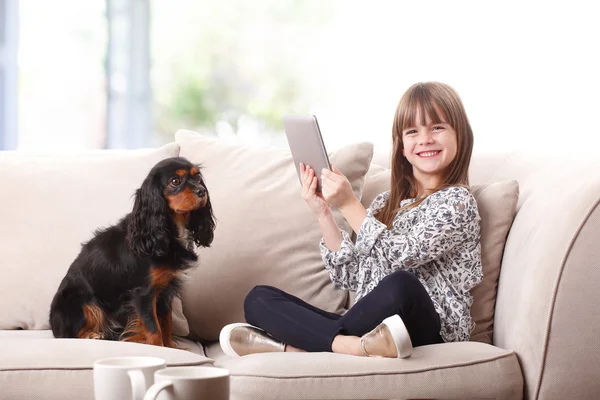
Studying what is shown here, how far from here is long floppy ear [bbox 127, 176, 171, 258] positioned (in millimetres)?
2123

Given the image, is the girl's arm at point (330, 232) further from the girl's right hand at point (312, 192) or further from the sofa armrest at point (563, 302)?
the sofa armrest at point (563, 302)

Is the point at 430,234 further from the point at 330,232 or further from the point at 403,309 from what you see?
the point at 330,232

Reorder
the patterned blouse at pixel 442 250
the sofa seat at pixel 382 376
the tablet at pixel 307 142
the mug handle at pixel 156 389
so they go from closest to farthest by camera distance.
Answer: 1. the mug handle at pixel 156 389
2. the sofa seat at pixel 382 376
3. the patterned blouse at pixel 442 250
4. the tablet at pixel 307 142

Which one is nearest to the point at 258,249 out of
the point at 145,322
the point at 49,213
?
the point at 145,322

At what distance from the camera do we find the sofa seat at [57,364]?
1.70 meters

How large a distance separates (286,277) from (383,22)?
3.01m

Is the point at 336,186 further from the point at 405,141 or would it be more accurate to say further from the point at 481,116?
the point at 481,116

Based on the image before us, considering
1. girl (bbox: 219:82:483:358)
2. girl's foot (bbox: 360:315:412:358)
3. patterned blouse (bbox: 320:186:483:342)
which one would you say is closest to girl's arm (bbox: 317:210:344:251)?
girl (bbox: 219:82:483:358)

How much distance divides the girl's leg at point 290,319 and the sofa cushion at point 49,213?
292 mm

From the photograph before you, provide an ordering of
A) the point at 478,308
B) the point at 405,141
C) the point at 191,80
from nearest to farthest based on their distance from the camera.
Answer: the point at 478,308, the point at 405,141, the point at 191,80

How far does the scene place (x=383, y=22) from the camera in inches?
197

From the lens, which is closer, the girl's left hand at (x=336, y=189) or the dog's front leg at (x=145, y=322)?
the dog's front leg at (x=145, y=322)

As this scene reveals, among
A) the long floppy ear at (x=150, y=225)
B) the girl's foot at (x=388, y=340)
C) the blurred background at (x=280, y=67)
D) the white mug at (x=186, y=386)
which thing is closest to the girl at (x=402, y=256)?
the girl's foot at (x=388, y=340)

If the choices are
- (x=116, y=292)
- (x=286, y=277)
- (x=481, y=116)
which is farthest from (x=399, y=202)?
(x=481, y=116)
